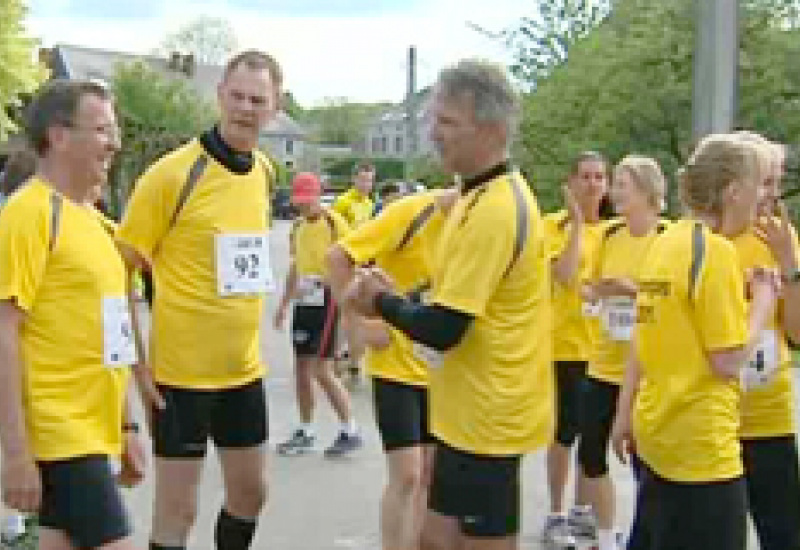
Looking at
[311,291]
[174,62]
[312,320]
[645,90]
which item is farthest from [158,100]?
[312,320]

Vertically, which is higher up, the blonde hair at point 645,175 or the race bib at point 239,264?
the blonde hair at point 645,175

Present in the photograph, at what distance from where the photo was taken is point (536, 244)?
4.15 meters

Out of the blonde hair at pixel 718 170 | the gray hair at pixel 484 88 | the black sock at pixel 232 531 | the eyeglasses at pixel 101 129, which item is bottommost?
the black sock at pixel 232 531

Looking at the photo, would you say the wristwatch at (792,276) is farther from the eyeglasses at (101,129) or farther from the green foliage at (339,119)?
the green foliage at (339,119)

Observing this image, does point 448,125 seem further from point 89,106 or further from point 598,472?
point 598,472

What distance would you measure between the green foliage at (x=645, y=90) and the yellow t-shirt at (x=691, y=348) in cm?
2258

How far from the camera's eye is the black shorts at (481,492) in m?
4.20

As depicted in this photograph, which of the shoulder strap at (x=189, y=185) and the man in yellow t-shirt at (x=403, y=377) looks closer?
the shoulder strap at (x=189, y=185)

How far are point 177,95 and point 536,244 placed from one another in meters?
58.9

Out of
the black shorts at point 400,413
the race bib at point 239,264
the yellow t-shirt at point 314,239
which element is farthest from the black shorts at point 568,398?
the yellow t-shirt at point 314,239

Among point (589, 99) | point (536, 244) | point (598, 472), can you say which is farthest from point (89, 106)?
point (589, 99)

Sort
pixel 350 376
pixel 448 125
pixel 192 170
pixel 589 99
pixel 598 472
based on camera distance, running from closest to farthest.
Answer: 1. pixel 448 125
2. pixel 192 170
3. pixel 598 472
4. pixel 350 376
5. pixel 589 99

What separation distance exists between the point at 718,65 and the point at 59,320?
3.90m

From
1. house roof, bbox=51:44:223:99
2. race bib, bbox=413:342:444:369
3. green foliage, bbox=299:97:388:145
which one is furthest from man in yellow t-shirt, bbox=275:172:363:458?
green foliage, bbox=299:97:388:145
